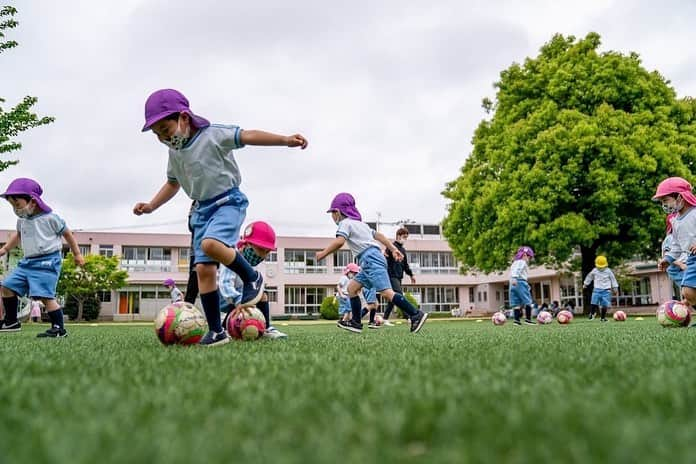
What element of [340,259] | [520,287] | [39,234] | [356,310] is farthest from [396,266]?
[340,259]

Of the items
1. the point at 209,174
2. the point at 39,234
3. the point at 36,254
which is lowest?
the point at 36,254

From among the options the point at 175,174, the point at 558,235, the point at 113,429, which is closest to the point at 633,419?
the point at 113,429

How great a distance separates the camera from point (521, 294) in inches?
532

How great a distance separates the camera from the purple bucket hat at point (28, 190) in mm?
7180

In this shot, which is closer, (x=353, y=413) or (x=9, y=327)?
(x=353, y=413)

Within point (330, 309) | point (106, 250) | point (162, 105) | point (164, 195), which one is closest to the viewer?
point (162, 105)

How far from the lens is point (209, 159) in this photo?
188 inches

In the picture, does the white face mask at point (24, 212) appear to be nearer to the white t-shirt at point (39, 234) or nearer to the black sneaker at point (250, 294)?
the white t-shirt at point (39, 234)

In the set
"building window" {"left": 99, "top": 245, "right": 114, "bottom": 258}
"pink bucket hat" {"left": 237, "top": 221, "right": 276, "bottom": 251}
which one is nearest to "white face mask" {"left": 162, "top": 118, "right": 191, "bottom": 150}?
"pink bucket hat" {"left": 237, "top": 221, "right": 276, "bottom": 251}

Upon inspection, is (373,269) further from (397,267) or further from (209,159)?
(397,267)

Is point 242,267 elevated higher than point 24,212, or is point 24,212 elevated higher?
point 24,212

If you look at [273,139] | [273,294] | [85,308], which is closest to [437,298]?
[273,294]

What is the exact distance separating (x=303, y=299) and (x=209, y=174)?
2048 inches

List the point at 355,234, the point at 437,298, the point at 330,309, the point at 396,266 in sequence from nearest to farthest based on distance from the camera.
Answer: the point at 355,234
the point at 396,266
the point at 330,309
the point at 437,298
